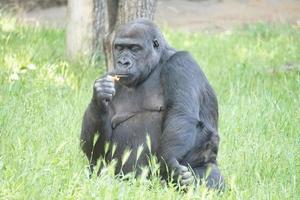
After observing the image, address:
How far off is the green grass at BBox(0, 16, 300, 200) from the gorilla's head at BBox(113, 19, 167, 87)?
1.50ft

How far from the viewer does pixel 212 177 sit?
3889 millimetres

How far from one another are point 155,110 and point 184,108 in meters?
0.22

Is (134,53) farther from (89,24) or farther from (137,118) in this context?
(89,24)

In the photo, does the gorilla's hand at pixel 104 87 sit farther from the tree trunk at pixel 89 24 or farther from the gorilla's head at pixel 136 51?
the tree trunk at pixel 89 24

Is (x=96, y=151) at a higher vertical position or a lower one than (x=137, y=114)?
lower

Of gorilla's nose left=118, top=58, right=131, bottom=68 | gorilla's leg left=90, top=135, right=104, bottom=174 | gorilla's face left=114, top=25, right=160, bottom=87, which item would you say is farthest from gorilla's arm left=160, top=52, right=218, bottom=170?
gorilla's leg left=90, top=135, right=104, bottom=174

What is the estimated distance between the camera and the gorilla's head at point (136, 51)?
13.0 feet

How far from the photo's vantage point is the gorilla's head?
3.96 meters

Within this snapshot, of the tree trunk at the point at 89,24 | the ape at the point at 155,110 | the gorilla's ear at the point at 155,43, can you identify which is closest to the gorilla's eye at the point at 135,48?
the ape at the point at 155,110

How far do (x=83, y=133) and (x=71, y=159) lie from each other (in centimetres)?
14

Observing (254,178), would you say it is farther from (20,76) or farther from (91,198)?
(20,76)

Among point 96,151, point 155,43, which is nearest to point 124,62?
point 155,43

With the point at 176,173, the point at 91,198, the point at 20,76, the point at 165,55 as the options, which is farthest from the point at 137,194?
the point at 20,76

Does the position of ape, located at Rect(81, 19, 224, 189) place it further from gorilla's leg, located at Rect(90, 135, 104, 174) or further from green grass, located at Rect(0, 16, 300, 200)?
green grass, located at Rect(0, 16, 300, 200)
